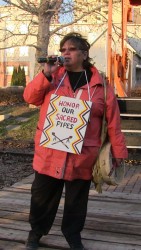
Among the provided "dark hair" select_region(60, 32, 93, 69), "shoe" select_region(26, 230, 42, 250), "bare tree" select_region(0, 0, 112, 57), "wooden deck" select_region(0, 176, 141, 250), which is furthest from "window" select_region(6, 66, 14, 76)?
"dark hair" select_region(60, 32, 93, 69)

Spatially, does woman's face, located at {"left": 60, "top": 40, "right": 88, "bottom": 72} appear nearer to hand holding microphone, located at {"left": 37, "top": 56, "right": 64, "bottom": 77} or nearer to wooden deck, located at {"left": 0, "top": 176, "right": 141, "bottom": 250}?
hand holding microphone, located at {"left": 37, "top": 56, "right": 64, "bottom": 77}

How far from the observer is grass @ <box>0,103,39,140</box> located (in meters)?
10.9

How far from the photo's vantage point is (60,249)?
428 centimetres

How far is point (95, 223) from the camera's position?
198 inches

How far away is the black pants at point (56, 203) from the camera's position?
398cm

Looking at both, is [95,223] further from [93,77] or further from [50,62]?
[50,62]

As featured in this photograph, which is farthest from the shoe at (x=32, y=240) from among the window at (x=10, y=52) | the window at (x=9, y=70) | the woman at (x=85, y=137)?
the window at (x=9, y=70)

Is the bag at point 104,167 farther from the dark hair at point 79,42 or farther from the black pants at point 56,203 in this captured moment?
the dark hair at point 79,42

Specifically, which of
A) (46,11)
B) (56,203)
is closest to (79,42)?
(56,203)

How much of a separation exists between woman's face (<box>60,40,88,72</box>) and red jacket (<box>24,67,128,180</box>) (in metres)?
0.12

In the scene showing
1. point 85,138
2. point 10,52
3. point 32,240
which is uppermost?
point 10,52

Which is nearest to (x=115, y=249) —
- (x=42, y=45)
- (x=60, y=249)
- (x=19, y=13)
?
(x=60, y=249)

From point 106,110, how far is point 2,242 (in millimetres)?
1643

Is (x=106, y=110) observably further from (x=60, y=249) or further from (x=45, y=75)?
(x=60, y=249)
